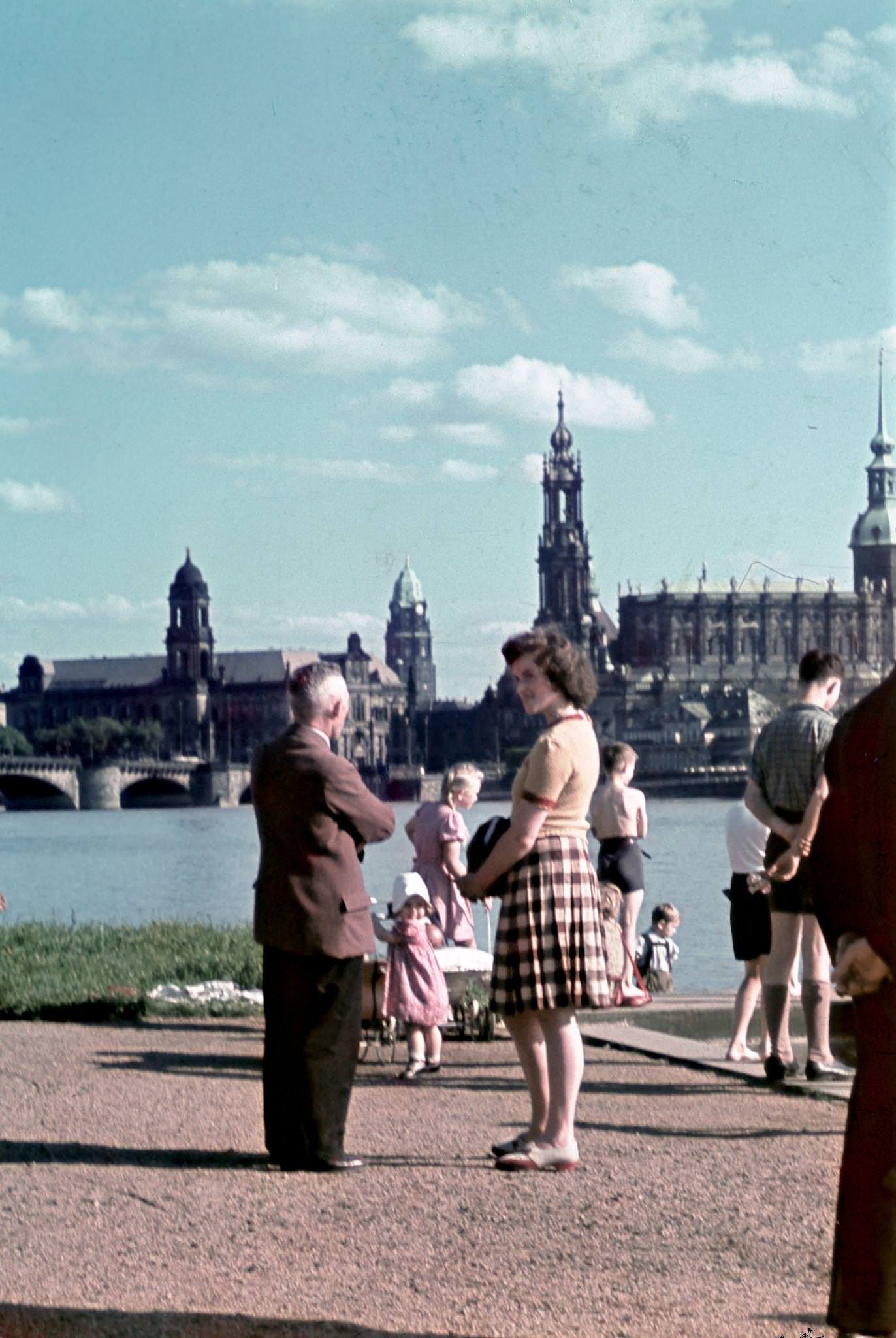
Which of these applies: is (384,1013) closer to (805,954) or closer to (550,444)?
(805,954)

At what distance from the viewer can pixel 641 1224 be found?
404 cm

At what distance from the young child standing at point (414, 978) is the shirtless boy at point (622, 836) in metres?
1.48

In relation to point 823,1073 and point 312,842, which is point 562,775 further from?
point 823,1073

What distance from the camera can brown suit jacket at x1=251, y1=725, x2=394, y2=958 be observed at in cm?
485

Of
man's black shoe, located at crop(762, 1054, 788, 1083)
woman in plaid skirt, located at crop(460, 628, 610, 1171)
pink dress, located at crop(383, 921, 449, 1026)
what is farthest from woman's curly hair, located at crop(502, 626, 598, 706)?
pink dress, located at crop(383, 921, 449, 1026)

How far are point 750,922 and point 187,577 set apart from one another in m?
122

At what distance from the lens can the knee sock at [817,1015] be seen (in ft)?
19.5

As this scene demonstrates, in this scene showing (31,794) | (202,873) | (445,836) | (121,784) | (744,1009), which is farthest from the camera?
(121,784)

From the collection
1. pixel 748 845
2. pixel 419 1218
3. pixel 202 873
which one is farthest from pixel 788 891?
pixel 202 873

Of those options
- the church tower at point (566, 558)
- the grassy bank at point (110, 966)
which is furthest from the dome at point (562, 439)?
the grassy bank at point (110, 966)

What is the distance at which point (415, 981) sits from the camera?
21.5 ft

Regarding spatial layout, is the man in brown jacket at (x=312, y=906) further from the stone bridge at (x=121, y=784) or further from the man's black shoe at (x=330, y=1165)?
the stone bridge at (x=121, y=784)

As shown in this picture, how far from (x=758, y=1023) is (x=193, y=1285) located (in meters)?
5.00

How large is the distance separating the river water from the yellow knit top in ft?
19.3
